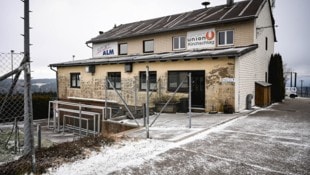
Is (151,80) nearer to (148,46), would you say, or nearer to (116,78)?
(116,78)

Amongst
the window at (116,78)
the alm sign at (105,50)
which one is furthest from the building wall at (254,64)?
the alm sign at (105,50)

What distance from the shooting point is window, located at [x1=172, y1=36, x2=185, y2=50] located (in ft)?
58.9

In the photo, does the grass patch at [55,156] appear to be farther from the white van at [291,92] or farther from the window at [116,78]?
the white van at [291,92]

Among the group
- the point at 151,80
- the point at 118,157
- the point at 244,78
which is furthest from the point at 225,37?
the point at 118,157

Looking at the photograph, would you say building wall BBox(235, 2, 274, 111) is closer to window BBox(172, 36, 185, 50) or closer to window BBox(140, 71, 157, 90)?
window BBox(172, 36, 185, 50)

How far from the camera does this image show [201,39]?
16828mm

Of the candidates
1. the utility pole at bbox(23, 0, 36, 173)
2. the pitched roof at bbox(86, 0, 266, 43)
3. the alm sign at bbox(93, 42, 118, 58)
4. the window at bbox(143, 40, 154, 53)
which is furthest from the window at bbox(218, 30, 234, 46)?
the utility pole at bbox(23, 0, 36, 173)

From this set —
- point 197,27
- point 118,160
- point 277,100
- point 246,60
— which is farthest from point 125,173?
point 277,100

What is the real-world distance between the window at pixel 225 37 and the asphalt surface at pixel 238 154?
8.57 meters

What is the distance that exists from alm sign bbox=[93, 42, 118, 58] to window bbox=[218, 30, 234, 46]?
1003 cm

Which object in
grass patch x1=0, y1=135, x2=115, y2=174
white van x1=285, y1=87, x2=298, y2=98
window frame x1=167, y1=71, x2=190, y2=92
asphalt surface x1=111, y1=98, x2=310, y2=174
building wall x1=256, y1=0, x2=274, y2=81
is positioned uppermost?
building wall x1=256, y1=0, x2=274, y2=81

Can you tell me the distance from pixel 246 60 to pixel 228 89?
235 cm

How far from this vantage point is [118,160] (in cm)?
524

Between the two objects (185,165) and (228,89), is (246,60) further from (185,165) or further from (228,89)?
(185,165)
